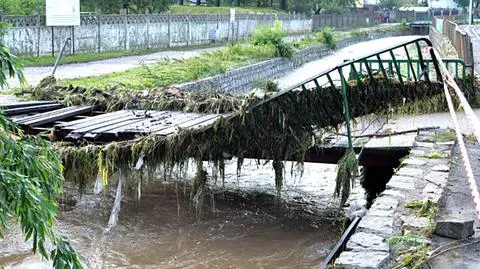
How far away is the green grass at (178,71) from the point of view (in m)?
18.1

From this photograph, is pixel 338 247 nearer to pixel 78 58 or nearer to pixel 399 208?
pixel 399 208

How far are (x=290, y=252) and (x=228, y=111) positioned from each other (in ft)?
7.24

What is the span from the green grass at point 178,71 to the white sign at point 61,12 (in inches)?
188

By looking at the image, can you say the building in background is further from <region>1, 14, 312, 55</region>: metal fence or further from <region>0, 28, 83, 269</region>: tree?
<region>0, 28, 83, 269</region>: tree

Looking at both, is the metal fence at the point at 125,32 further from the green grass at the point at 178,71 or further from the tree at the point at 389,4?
the tree at the point at 389,4

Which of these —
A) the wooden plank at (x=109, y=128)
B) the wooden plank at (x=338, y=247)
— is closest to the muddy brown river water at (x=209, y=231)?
the wooden plank at (x=109, y=128)

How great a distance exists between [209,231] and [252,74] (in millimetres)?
16321

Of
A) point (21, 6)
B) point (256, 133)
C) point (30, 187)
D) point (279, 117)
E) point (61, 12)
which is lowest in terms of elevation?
point (256, 133)

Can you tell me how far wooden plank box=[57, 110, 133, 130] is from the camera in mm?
9602

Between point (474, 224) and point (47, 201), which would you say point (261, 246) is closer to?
point (474, 224)

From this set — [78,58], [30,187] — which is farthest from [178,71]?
[30,187]

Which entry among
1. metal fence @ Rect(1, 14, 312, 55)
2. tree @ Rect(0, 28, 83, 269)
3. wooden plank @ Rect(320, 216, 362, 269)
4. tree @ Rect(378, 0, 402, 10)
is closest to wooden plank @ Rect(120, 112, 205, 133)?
wooden plank @ Rect(320, 216, 362, 269)

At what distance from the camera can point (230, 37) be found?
44.6 meters

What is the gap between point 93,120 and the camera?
33.2ft
